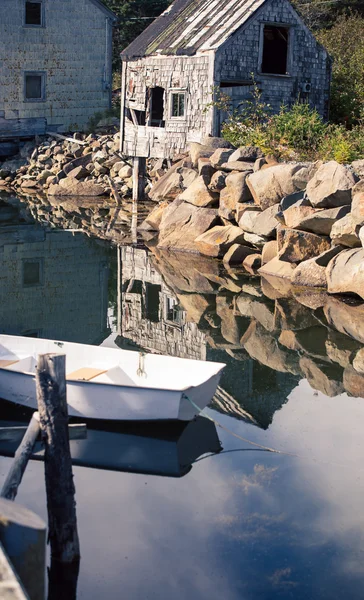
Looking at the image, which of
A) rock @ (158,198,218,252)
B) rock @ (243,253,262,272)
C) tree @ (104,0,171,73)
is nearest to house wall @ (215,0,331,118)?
rock @ (158,198,218,252)

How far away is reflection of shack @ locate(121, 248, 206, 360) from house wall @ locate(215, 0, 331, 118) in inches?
311

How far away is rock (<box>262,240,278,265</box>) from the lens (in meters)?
19.6

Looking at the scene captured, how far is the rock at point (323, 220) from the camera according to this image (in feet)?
58.9

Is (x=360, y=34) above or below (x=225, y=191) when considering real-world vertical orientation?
above

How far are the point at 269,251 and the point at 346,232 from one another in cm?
280

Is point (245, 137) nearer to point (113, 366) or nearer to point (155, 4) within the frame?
point (113, 366)

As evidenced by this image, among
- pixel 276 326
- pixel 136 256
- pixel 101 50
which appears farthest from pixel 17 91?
pixel 276 326

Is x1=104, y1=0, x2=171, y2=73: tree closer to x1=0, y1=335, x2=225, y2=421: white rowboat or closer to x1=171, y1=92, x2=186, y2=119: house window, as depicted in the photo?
x1=171, y1=92, x2=186, y2=119: house window

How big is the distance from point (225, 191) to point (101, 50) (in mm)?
17935

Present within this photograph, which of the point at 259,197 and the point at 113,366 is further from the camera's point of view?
the point at 259,197

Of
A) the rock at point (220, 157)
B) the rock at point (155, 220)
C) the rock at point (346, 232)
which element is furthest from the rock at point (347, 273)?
the rock at point (155, 220)

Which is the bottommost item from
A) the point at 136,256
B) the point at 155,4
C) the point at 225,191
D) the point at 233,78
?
the point at 136,256

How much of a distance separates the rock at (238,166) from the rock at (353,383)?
9924mm

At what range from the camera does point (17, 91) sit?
35719 mm
